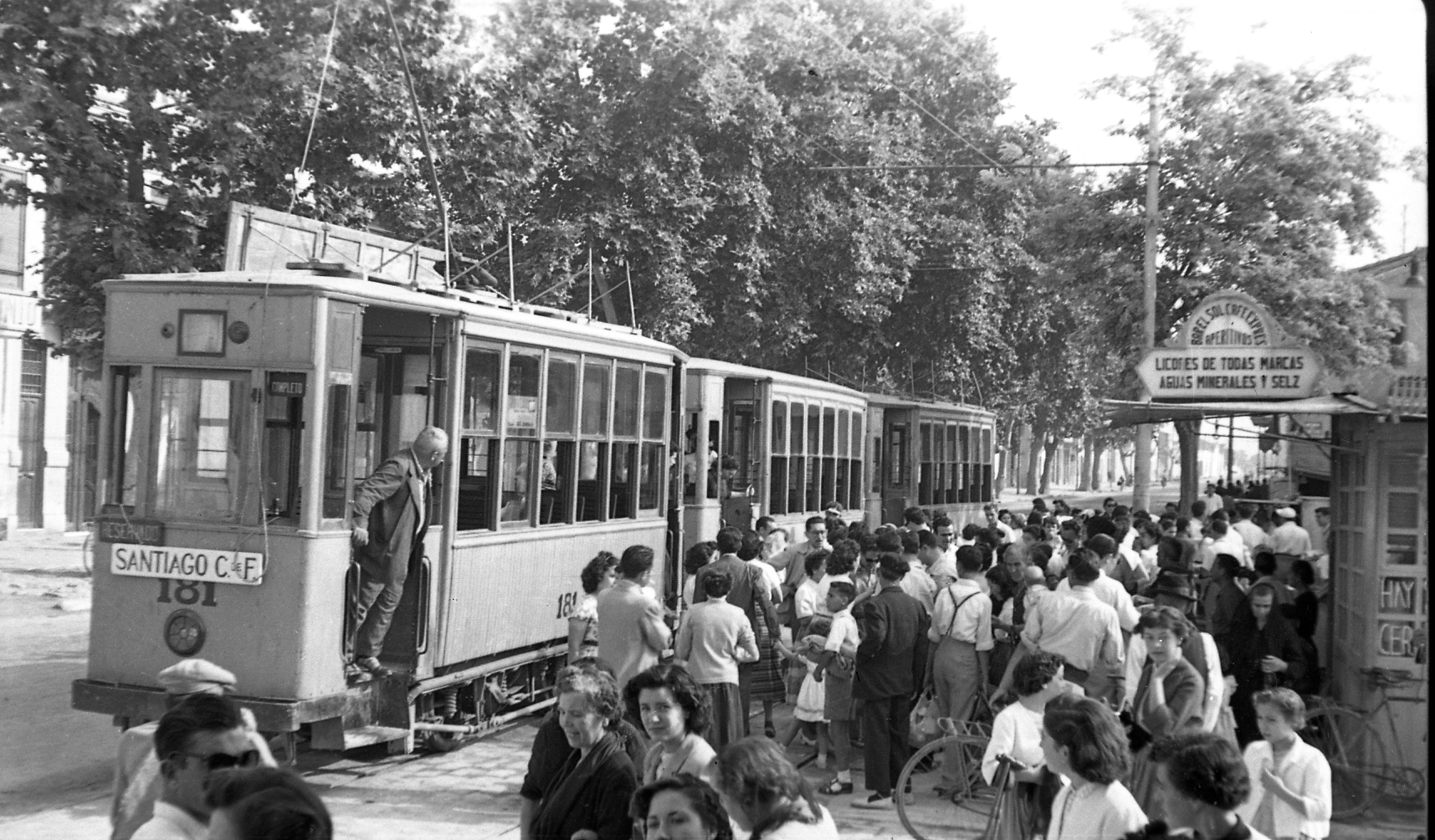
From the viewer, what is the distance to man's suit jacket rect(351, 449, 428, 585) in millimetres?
8492

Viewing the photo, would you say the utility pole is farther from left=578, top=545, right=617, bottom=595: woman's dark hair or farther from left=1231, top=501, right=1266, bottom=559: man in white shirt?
left=578, top=545, right=617, bottom=595: woman's dark hair

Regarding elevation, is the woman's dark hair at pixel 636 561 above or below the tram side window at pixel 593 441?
below

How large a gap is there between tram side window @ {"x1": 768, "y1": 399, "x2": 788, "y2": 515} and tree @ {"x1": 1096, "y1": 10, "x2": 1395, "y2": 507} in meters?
5.40

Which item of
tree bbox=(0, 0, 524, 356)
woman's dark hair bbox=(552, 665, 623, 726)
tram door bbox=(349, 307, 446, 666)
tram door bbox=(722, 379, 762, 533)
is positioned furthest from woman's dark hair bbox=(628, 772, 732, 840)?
tram door bbox=(722, 379, 762, 533)

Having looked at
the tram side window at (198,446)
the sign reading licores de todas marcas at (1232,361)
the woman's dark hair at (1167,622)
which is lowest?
the woman's dark hair at (1167,622)

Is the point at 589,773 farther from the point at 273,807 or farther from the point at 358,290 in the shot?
the point at 358,290

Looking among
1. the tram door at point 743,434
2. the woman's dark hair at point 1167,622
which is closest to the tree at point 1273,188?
the tram door at point 743,434

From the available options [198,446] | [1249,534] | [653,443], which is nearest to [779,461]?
[1249,534]

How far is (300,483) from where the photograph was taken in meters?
8.16

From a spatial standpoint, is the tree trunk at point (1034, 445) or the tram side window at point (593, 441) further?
the tree trunk at point (1034, 445)

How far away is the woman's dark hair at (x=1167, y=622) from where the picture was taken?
6.77 meters

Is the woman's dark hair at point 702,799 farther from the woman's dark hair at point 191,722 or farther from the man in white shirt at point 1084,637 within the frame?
the man in white shirt at point 1084,637

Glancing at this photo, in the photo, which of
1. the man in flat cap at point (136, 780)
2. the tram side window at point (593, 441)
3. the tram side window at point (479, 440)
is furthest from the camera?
the tram side window at point (593, 441)

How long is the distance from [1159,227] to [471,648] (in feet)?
43.8
